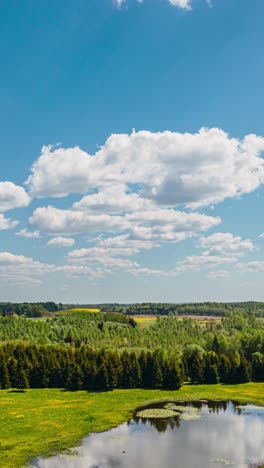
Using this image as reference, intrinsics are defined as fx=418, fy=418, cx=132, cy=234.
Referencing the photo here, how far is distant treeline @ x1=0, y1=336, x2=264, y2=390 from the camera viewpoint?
112188mm

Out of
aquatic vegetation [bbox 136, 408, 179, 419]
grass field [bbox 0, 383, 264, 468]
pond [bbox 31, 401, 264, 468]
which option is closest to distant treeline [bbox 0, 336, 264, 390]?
grass field [bbox 0, 383, 264, 468]

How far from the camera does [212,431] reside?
214ft

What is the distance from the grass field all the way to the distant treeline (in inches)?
196

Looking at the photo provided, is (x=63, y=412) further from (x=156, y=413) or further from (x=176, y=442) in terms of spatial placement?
(x=176, y=442)

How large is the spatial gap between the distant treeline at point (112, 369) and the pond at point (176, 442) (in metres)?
31.6

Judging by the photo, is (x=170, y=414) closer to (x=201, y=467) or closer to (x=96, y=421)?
(x=96, y=421)

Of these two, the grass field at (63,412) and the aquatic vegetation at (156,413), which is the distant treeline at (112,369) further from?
the aquatic vegetation at (156,413)

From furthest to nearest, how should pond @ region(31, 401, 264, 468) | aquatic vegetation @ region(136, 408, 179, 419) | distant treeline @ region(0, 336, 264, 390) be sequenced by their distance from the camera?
distant treeline @ region(0, 336, 264, 390) < aquatic vegetation @ region(136, 408, 179, 419) < pond @ region(31, 401, 264, 468)

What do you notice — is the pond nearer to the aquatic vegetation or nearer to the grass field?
the aquatic vegetation

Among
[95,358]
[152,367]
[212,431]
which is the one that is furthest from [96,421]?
[95,358]

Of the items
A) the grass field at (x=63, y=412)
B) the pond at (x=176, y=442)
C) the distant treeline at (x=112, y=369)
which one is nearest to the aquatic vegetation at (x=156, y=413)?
the pond at (x=176, y=442)

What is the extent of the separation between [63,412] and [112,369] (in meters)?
30.1

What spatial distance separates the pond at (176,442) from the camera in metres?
51.3

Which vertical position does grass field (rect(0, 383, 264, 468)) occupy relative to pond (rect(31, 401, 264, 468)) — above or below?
below
